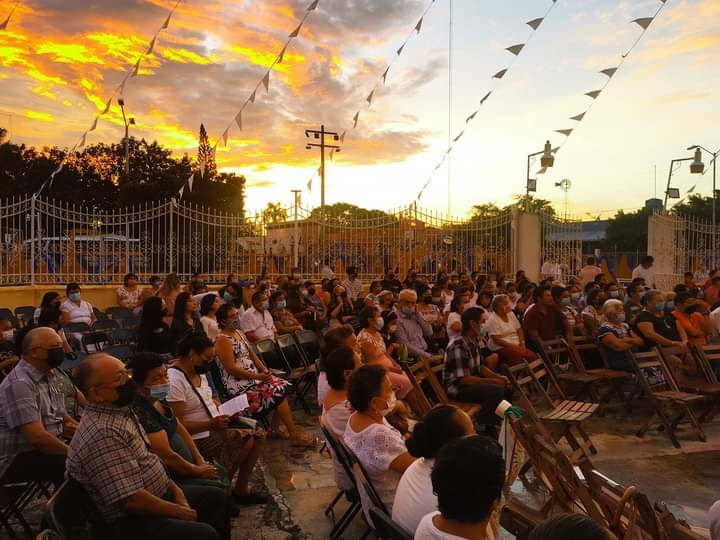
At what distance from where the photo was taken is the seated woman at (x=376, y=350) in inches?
269

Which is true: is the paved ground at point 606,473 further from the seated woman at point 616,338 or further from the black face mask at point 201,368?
the black face mask at point 201,368

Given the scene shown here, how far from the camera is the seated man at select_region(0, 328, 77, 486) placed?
13.4 ft

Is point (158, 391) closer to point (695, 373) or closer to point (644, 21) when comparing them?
point (695, 373)

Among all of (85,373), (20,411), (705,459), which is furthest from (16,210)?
(705,459)

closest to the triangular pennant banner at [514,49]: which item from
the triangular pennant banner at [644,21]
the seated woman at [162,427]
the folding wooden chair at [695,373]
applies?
the triangular pennant banner at [644,21]

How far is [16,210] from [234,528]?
416 inches

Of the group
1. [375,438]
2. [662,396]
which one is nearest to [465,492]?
[375,438]

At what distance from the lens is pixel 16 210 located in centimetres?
1299

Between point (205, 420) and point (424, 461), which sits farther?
point (205, 420)

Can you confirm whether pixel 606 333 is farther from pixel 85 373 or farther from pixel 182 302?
pixel 85 373

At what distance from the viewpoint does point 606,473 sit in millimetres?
5730

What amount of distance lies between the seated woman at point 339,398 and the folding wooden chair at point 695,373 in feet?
13.4

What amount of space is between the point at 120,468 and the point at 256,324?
220 inches

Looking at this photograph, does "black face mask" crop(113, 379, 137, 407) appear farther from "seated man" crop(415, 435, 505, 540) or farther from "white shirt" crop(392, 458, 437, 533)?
"seated man" crop(415, 435, 505, 540)
